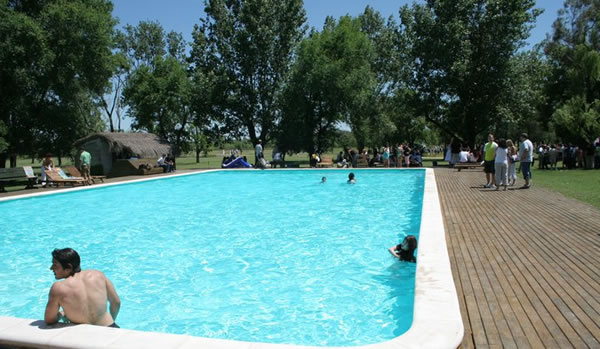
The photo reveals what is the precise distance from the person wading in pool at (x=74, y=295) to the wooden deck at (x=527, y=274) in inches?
128

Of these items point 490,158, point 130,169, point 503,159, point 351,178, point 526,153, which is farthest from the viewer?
point 130,169

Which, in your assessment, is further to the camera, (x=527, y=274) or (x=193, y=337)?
(x=527, y=274)

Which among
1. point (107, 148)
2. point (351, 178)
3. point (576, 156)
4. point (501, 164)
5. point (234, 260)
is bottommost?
point (234, 260)

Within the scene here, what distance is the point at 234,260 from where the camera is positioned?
8.23 metres

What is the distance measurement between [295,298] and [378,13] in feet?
168

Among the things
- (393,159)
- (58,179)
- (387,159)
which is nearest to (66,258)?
(58,179)

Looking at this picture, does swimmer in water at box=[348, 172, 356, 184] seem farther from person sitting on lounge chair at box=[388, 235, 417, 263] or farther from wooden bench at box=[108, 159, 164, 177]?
wooden bench at box=[108, 159, 164, 177]

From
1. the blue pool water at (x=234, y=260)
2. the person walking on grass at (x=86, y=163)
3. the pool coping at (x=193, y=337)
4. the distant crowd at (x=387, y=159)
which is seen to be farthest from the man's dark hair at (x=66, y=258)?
the distant crowd at (x=387, y=159)

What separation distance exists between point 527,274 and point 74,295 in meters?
4.96

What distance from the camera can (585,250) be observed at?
20.2 ft

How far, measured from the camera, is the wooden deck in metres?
3.54

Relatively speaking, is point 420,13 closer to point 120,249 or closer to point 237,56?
point 237,56

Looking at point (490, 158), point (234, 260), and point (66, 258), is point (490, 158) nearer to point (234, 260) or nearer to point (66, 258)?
point (234, 260)

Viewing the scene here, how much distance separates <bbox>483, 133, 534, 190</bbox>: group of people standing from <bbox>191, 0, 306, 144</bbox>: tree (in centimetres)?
2597
